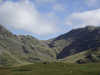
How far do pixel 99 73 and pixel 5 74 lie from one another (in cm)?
4038

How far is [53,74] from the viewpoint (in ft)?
276

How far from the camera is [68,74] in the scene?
8288 centimetres

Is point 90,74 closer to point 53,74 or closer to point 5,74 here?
point 53,74

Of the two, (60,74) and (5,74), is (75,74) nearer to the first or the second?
(60,74)

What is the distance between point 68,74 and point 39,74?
13.4m

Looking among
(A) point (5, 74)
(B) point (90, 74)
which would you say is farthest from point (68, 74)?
(A) point (5, 74)

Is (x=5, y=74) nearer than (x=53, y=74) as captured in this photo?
Yes

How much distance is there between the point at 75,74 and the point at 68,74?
3.12 meters

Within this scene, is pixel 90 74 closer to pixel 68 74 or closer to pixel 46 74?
pixel 68 74

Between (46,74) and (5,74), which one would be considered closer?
(5,74)

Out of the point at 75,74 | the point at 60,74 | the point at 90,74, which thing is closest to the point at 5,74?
the point at 60,74

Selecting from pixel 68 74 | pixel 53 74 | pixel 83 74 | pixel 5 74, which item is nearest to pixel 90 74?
pixel 83 74

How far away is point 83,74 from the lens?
82125 mm

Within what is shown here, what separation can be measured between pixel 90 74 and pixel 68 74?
9.64m
